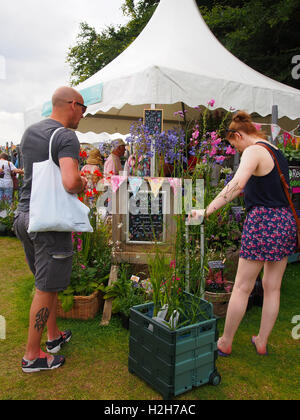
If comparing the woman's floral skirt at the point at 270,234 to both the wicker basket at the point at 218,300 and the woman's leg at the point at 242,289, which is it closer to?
the woman's leg at the point at 242,289

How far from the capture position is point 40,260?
2.01m

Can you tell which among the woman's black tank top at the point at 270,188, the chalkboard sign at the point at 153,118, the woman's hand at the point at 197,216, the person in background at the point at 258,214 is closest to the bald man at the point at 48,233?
the woman's hand at the point at 197,216

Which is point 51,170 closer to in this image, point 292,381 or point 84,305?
point 84,305

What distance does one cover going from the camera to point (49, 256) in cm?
199

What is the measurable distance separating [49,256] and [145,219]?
3.87ft

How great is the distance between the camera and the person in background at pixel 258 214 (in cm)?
205

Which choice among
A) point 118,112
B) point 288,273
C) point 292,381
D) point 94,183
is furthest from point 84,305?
point 118,112

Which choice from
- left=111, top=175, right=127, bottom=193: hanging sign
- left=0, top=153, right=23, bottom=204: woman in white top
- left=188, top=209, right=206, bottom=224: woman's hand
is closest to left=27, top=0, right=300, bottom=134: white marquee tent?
left=111, top=175, right=127, bottom=193: hanging sign

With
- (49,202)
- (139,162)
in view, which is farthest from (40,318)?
(139,162)

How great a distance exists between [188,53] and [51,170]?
3564 millimetres

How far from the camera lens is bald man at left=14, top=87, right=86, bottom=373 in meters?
1.91

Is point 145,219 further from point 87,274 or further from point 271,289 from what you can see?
point 271,289

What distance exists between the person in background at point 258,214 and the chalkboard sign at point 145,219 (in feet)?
2.93
